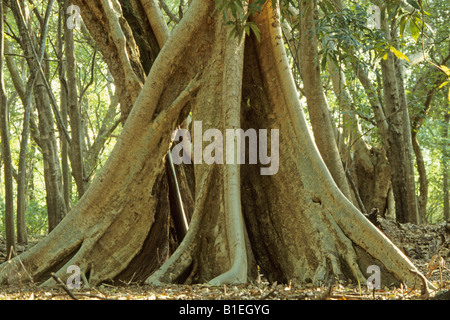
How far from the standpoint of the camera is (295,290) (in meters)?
3.15

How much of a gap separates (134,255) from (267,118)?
5.29 feet

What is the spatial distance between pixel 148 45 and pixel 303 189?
2545 mm

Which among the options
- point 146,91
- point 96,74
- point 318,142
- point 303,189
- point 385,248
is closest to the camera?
point 385,248

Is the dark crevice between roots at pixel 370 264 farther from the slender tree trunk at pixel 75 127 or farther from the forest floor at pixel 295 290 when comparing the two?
A: the slender tree trunk at pixel 75 127

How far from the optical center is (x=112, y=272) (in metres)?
4.27

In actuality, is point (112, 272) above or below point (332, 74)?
below

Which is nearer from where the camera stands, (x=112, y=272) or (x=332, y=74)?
(x=112, y=272)

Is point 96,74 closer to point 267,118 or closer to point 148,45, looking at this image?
Result: point 148,45

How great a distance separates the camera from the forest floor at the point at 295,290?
2.60 meters

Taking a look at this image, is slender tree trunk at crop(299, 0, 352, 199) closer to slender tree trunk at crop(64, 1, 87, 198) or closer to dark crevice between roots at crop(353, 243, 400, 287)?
dark crevice between roots at crop(353, 243, 400, 287)

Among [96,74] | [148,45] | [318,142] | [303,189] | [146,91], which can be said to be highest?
[96,74]

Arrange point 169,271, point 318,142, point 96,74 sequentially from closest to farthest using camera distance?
point 169,271 < point 318,142 < point 96,74
